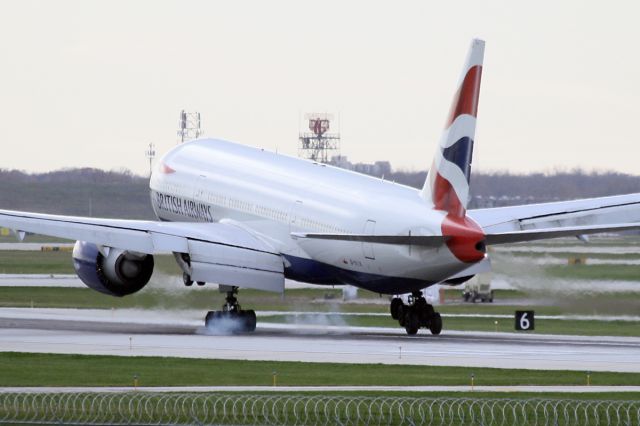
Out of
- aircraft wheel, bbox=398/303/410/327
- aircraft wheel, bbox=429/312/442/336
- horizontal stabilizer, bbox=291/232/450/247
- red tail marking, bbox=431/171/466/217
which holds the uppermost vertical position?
red tail marking, bbox=431/171/466/217

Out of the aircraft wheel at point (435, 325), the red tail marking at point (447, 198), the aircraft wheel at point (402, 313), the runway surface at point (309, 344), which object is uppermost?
the red tail marking at point (447, 198)

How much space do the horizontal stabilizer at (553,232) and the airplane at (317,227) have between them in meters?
0.05

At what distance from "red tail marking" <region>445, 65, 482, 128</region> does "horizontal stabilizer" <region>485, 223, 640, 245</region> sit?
3.63 metres

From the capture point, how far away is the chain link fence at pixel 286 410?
30.4 metres

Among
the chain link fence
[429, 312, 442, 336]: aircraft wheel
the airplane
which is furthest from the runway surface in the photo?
the chain link fence

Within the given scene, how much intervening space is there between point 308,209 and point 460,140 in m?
8.93

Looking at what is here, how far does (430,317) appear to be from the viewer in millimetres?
53031

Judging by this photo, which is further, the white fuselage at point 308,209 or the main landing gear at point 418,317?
the main landing gear at point 418,317

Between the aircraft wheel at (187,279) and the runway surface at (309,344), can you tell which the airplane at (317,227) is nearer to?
the aircraft wheel at (187,279)

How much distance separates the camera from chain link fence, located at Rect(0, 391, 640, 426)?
30.4m

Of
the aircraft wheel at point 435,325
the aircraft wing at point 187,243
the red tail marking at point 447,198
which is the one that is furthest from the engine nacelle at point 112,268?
the red tail marking at point 447,198

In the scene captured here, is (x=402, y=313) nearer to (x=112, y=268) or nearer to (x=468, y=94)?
(x=112, y=268)

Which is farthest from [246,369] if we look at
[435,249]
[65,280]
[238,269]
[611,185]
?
[611,185]

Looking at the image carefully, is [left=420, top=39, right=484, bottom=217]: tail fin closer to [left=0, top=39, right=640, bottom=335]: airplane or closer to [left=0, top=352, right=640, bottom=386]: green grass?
[left=0, top=39, right=640, bottom=335]: airplane
